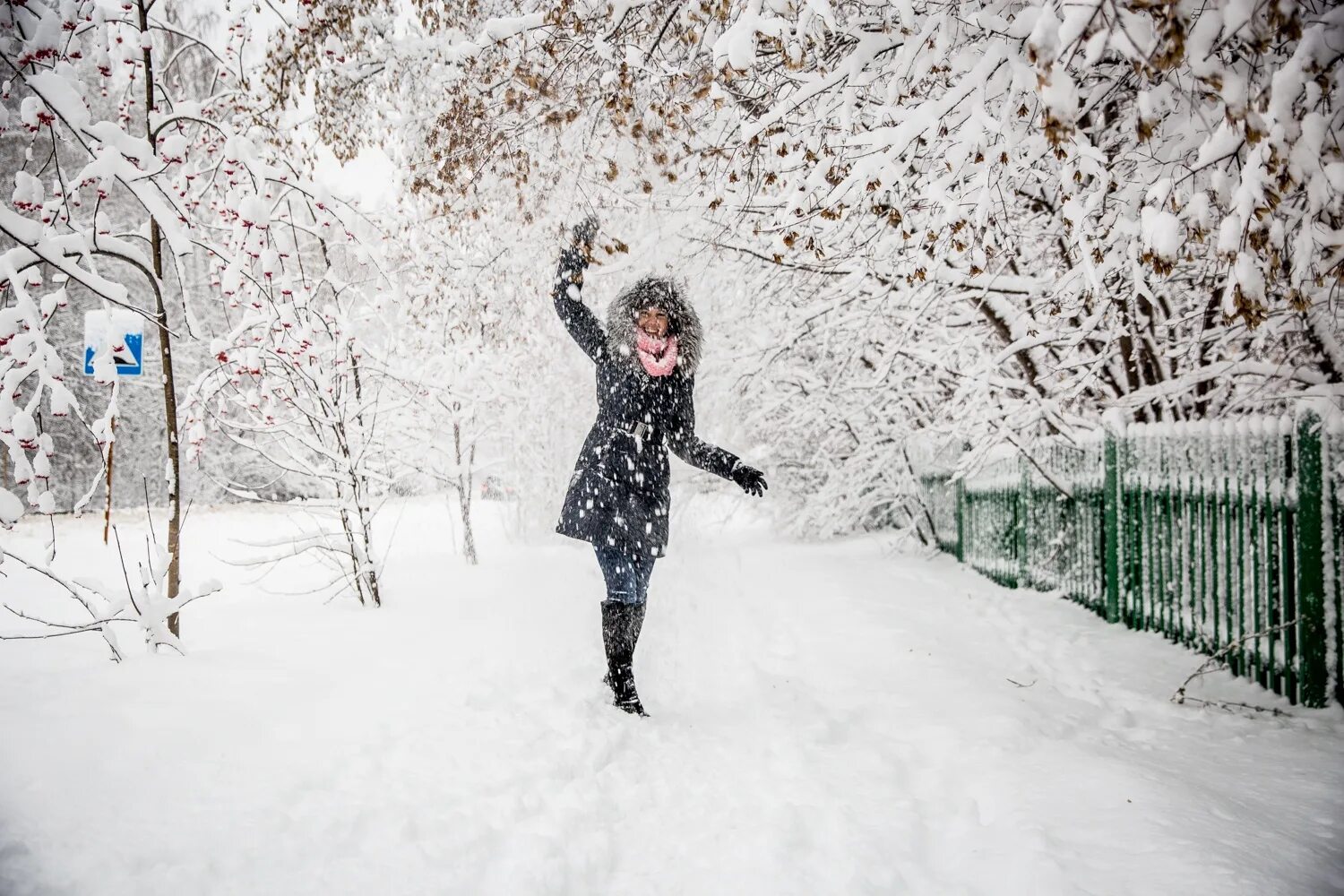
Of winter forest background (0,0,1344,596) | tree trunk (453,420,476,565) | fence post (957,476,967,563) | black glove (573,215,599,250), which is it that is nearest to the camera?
winter forest background (0,0,1344,596)

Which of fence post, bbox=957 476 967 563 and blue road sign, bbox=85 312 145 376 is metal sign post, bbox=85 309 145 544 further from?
fence post, bbox=957 476 967 563

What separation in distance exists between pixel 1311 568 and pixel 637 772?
323 centimetres

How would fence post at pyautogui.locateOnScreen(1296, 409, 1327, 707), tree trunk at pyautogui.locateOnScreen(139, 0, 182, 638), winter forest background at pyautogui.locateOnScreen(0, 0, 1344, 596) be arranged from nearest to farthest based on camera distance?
winter forest background at pyautogui.locateOnScreen(0, 0, 1344, 596)
fence post at pyautogui.locateOnScreen(1296, 409, 1327, 707)
tree trunk at pyautogui.locateOnScreen(139, 0, 182, 638)

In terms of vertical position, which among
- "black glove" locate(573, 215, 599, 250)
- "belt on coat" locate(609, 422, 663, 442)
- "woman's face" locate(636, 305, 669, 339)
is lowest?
"belt on coat" locate(609, 422, 663, 442)

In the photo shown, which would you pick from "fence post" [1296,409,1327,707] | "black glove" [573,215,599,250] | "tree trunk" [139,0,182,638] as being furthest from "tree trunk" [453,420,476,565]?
"fence post" [1296,409,1327,707]

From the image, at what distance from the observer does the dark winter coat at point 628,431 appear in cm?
339

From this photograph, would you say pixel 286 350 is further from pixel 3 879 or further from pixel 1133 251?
pixel 1133 251

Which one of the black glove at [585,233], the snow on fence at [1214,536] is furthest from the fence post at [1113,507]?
the black glove at [585,233]

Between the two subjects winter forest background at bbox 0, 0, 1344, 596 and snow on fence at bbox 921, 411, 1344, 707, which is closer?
winter forest background at bbox 0, 0, 1344, 596

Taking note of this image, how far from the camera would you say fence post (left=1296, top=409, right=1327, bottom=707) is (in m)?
3.17

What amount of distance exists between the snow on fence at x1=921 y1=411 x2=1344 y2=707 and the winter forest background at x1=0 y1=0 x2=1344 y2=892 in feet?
0.39

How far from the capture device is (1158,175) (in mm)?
2803

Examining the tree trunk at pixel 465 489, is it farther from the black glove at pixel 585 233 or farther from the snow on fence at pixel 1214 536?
the snow on fence at pixel 1214 536

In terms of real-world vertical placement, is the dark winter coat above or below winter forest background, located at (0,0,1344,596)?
below
